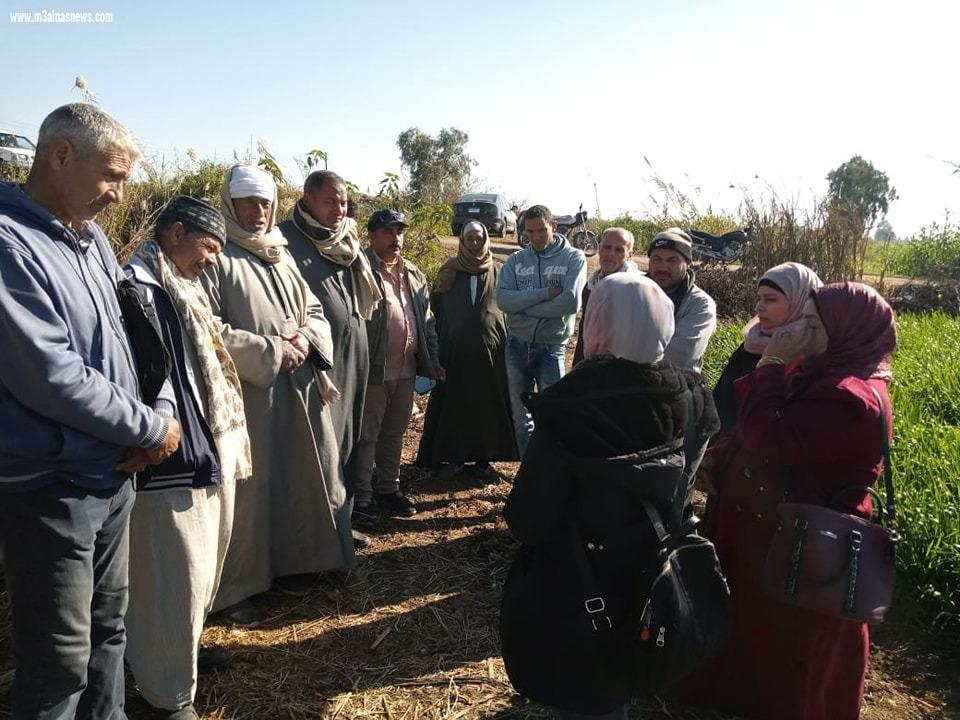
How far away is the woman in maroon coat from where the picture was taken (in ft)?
7.68

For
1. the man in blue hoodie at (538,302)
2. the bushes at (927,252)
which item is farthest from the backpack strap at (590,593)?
the bushes at (927,252)

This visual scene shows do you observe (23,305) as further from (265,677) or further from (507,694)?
(507,694)

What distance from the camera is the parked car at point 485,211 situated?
65.4 feet

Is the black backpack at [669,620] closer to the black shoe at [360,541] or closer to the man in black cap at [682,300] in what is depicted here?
the man in black cap at [682,300]

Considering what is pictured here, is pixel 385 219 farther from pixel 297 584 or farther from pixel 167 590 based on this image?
pixel 167 590

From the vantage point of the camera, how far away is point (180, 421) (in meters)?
2.40

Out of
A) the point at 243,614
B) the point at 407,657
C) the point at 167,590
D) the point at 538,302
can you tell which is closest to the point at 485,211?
the point at 538,302

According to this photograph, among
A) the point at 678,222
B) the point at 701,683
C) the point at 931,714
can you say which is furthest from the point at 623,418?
the point at 678,222

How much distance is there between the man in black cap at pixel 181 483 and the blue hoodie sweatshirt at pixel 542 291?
2.54 meters

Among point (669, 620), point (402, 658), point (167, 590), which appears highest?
point (669, 620)

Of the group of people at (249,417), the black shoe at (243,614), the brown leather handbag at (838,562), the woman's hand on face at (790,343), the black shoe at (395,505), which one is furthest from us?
the black shoe at (395,505)

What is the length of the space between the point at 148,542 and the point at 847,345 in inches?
97.1

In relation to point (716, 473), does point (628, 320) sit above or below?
above

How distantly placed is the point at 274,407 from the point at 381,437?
1456mm
